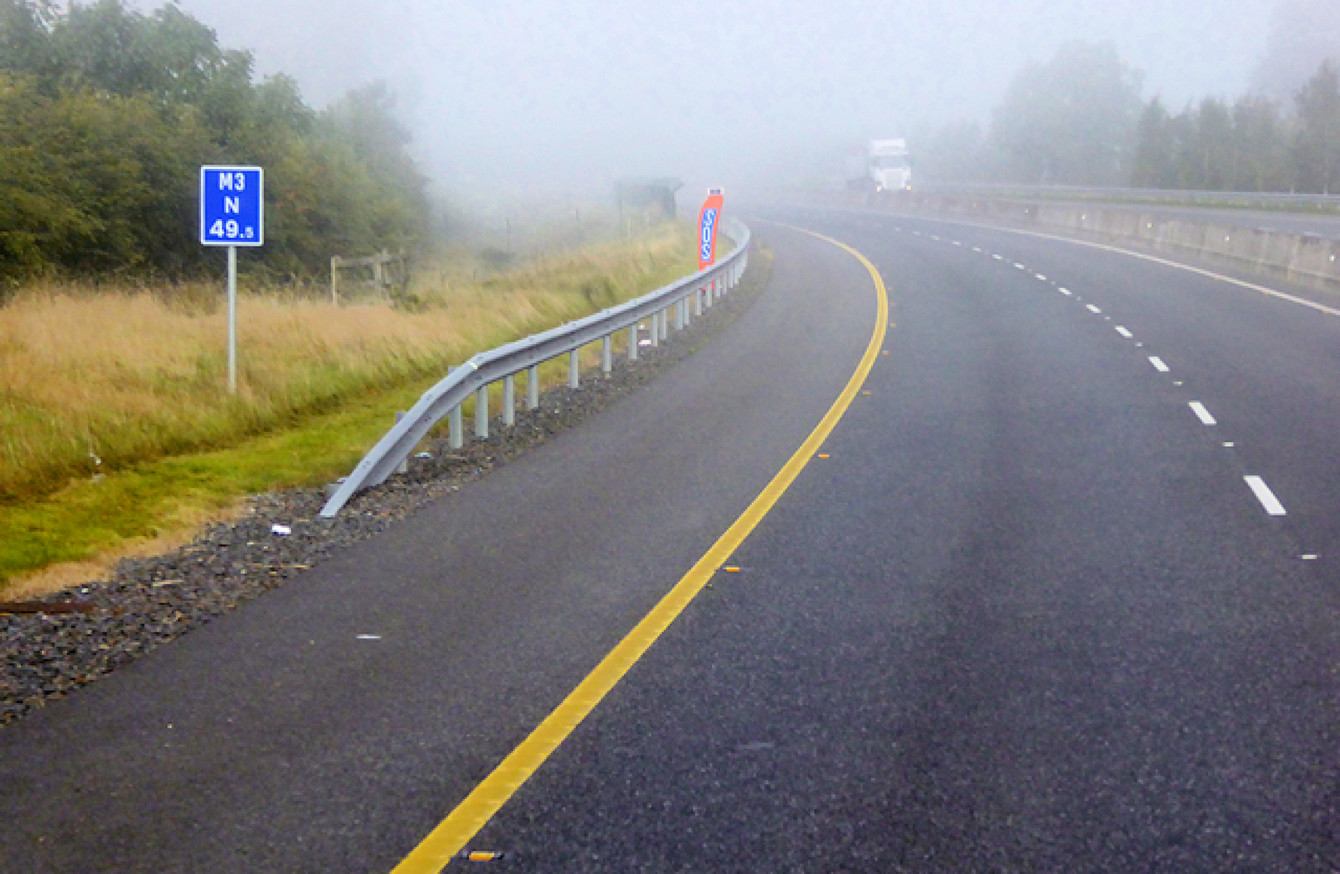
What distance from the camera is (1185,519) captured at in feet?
32.0

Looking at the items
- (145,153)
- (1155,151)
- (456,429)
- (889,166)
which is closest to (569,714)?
(456,429)

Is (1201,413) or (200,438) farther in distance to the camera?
(1201,413)

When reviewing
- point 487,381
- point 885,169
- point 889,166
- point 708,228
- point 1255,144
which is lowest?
point 487,381

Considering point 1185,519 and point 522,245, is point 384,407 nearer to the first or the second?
point 1185,519

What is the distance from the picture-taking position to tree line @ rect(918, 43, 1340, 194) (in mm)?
100625

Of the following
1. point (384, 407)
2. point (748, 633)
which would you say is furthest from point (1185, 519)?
point (384, 407)

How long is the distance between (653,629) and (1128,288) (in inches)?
994

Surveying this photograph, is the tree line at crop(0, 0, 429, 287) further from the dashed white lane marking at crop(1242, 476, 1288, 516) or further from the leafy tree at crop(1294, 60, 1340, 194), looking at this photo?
the leafy tree at crop(1294, 60, 1340, 194)

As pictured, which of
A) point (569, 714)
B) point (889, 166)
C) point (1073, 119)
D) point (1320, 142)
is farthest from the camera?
point (1073, 119)

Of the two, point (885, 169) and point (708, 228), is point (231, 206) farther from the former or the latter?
point (885, 169)

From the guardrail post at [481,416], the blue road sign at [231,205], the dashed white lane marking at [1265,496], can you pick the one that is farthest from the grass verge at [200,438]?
the dashed white lane marking at [1265,496]

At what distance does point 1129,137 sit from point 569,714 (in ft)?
514

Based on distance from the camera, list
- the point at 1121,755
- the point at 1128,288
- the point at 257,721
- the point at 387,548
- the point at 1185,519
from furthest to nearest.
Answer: the point at 1128,288, the point at 1185,519, the point at 387,548, the point at 257,721, the point at 1121,755

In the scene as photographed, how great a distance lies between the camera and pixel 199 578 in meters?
8.32
